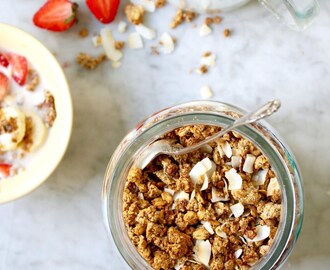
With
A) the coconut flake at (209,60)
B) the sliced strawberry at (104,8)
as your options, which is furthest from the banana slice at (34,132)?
Result: the coconut flake at (209,60)

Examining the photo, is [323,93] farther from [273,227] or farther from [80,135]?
[80,135]

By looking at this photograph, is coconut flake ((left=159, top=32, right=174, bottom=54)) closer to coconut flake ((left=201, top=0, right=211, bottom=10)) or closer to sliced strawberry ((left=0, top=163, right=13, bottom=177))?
coconut flake ((left=201, top=0, right=211, bottom=10))

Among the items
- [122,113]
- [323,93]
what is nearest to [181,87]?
[122,113]

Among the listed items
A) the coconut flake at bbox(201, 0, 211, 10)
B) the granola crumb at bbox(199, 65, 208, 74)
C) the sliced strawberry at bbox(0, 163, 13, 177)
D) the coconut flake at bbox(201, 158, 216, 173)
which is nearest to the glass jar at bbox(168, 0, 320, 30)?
the coconut flake at bbox(201, 0, 211, 10)

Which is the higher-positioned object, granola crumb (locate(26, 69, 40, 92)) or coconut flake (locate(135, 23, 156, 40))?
coconut flake (locate(135, 23, 156, 40))

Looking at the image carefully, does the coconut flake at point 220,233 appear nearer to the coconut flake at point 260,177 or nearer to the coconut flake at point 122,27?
the coconut flake at point 260,177

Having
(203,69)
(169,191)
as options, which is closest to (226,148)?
(169,191)

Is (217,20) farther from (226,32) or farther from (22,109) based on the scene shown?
(22,109)
